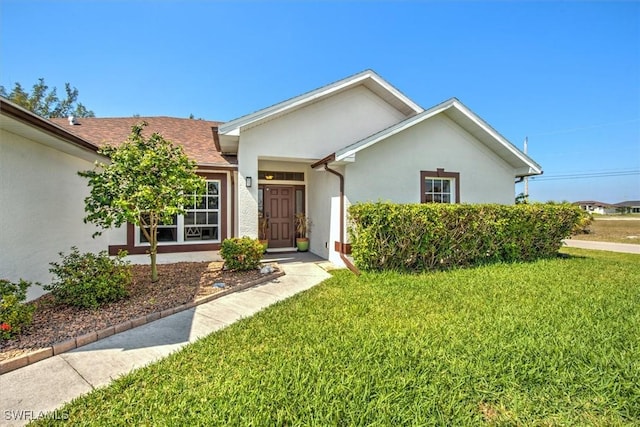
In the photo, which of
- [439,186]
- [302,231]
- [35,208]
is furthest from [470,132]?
[35,208]

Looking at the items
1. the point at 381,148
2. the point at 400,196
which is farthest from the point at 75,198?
the point at 400,196

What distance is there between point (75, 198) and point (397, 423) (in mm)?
9322

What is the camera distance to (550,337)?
4133 mm

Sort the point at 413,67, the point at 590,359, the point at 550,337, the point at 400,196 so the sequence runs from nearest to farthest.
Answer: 1. the point at 590,359
2. the point at 550,337
3. the point at 400,196
4. the point at 413,67

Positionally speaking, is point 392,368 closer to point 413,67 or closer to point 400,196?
point 400,196

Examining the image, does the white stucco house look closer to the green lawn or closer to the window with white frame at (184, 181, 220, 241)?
the window with white frame at (184, 181, 220, 241)

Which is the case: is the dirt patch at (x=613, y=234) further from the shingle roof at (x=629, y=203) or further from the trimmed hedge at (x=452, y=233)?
the shingle roof at (x=629, y=203)

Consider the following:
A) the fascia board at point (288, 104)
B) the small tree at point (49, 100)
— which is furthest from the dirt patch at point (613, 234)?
the small tree at point (49, 100)

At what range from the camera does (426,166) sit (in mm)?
9727

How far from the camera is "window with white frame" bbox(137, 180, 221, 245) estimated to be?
9.68m

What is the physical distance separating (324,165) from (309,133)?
152cm

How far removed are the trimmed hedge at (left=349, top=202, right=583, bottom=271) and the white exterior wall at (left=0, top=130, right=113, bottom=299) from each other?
714cm

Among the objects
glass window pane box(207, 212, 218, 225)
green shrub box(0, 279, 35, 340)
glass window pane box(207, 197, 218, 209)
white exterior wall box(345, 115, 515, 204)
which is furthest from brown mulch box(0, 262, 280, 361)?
white exterior wall box(345, 115, 515, 204)

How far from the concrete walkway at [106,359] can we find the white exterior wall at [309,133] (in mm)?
3572
